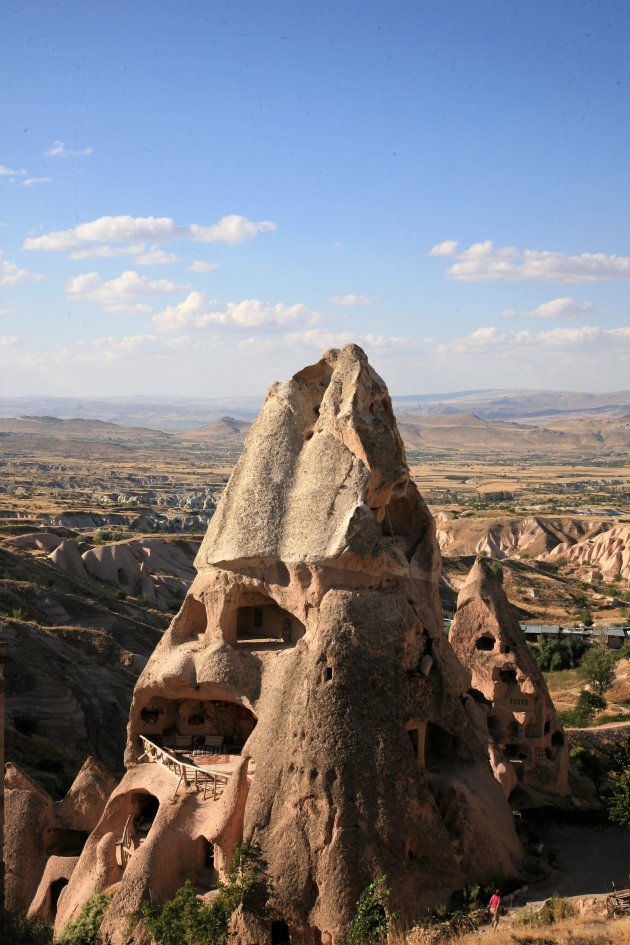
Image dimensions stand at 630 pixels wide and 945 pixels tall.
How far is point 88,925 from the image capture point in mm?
15438

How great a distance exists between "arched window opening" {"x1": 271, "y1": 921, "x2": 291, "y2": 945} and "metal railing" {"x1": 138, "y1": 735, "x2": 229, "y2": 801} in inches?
86.0

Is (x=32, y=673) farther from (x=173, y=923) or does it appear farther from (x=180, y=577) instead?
(x=180, y=577)

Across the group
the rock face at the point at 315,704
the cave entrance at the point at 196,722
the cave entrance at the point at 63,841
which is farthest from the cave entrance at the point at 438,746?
the cave entrance at the point at 63,841

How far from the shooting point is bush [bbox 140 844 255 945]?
14070 mm

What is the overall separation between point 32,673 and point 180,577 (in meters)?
29.1

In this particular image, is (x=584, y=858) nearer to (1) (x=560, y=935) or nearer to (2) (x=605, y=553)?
(1) (x=560, y=935)

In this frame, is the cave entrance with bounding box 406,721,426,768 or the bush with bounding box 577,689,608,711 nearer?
the cave entrance with bounding box 406,721,426,768

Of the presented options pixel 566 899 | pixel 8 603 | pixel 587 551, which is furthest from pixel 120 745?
pixel 587 551

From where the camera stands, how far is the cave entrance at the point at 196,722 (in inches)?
720

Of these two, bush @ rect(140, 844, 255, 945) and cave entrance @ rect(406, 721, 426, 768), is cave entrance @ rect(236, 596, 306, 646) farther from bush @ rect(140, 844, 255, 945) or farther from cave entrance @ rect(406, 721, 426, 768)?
bush @ rect(140, 844, 255, 945)

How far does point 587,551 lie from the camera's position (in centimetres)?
8788

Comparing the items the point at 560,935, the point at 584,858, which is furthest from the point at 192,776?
the point at 584,858

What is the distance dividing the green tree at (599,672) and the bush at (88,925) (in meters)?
24.4

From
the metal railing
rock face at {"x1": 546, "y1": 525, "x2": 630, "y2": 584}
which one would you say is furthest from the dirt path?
rock face at {"x1": 546, "y1": 525, "x2": 630, "y2": 584}
